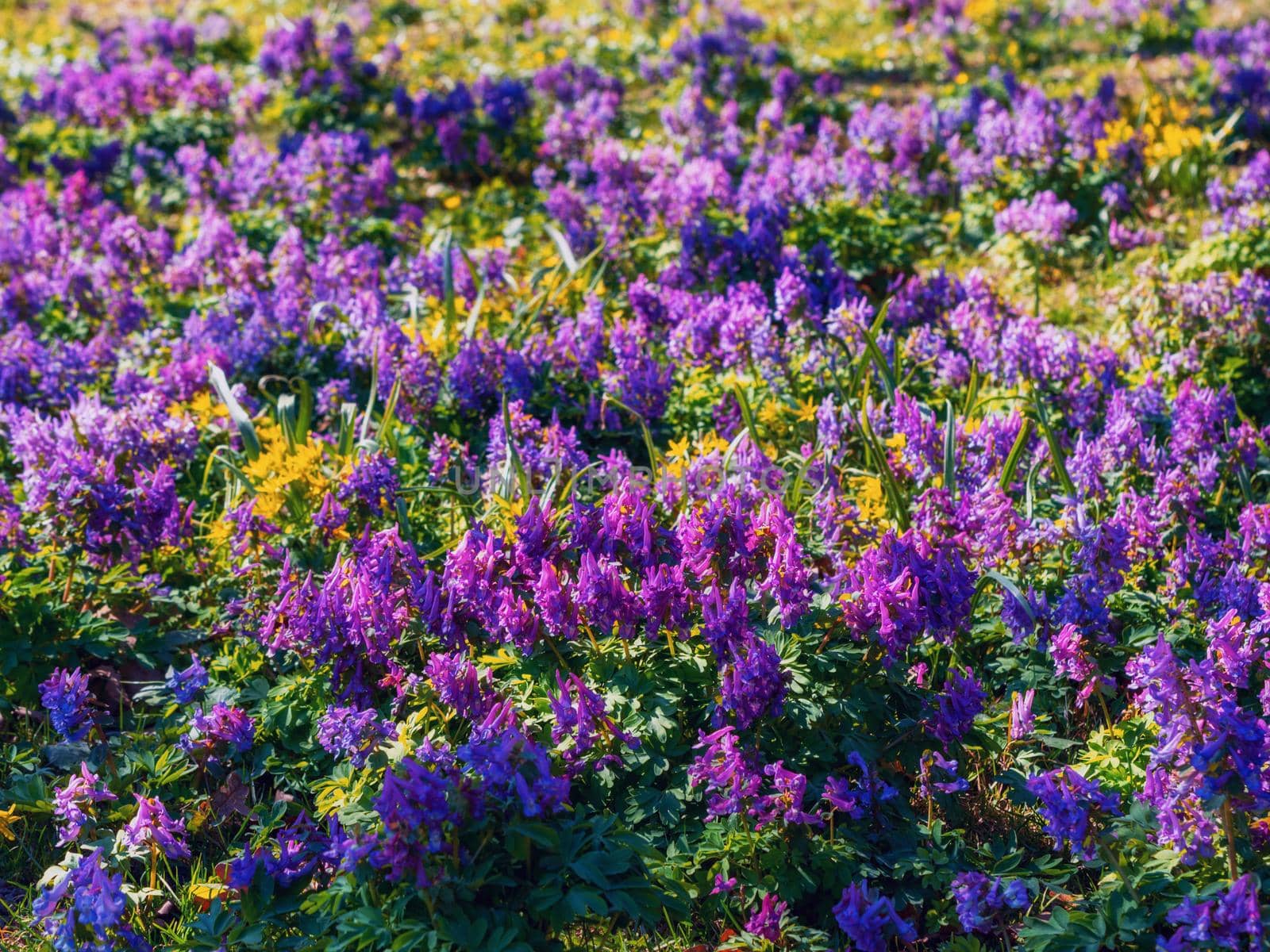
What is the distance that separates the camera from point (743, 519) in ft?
12.6

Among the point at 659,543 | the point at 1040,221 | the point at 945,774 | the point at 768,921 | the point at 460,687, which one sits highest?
the point at 1040,221

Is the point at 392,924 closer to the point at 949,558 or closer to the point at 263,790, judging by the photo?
the point at 263,790

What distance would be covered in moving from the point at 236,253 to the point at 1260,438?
211 inches

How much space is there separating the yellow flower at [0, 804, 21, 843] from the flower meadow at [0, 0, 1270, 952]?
0.08 ft

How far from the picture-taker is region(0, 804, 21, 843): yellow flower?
12.2 ft

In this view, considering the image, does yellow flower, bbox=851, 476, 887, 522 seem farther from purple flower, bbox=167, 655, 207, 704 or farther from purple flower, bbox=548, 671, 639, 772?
purple flower, bbox=167, 655, 207, 704

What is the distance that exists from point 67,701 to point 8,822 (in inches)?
16.4

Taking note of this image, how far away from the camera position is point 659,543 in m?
3.79

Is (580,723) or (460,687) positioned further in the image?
(460,687)

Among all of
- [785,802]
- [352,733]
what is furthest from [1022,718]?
[352,733]

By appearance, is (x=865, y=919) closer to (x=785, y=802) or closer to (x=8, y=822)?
(x=785, y=802)

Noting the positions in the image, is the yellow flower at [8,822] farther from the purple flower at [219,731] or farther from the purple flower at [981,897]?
the purple flower at [981,897]

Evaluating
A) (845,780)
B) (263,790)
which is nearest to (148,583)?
(263,790)

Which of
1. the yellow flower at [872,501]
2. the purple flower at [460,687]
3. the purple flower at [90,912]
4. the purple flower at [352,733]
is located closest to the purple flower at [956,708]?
the yellow flower at [872,501]
